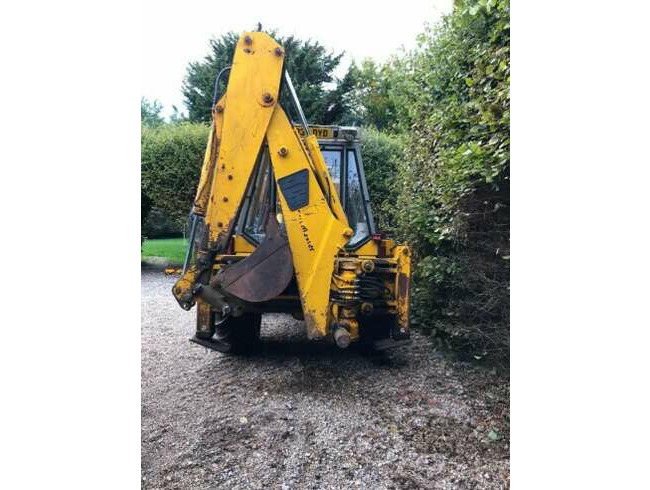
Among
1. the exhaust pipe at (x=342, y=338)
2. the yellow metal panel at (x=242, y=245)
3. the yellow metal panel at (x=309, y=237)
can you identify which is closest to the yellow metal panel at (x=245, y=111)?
the yellow metal panel at (x=309, y=237)

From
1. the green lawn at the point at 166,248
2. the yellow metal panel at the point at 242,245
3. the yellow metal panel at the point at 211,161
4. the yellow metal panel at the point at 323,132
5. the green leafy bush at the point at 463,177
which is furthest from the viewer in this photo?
the green lawn at the point at 166,248

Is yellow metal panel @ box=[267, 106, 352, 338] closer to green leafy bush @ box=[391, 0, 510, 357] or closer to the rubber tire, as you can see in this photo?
green leafy bush @ box=[391, 0, 510, 357]

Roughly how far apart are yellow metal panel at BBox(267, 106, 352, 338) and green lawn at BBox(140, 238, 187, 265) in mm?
6564

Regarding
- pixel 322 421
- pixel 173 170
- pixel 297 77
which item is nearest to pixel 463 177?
pixel 322 421

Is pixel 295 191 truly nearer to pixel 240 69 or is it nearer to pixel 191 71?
pixel 240 69

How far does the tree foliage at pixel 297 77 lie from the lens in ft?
46.8

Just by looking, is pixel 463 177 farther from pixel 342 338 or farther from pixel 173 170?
pixel 173 170

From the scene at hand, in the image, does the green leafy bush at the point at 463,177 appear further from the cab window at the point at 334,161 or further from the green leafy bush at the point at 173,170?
the green leafy bush at the point at 173,170

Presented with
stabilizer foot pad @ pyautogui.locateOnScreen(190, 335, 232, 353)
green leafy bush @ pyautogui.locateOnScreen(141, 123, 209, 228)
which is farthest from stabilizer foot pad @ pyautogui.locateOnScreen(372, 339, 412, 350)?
green leafy bush @ pyautogui.locateOnScreen(141, 123, 209, 228)

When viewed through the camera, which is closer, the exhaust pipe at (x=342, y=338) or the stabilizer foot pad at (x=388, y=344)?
the exhaust pipe at (x=342, y=338)

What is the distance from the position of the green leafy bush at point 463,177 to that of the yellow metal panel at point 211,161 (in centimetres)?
169

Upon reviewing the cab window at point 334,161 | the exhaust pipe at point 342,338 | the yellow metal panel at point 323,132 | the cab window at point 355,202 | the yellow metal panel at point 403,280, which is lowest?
the exhaust pipe at point 342,338

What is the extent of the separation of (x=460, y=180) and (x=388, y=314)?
47.3 inches

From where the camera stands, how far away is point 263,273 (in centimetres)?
300
